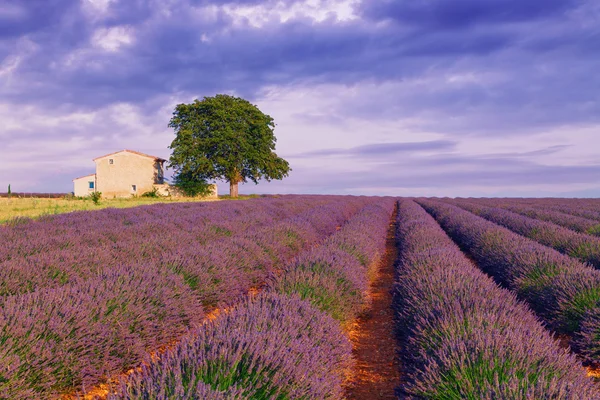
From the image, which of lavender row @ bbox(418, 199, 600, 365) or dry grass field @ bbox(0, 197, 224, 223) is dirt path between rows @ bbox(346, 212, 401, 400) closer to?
lavender row @ bbox(418, 199, 600, 365)

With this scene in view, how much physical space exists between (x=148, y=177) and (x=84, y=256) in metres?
32.0

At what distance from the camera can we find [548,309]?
4770 mm

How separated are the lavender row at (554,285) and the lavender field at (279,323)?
0.07 ft

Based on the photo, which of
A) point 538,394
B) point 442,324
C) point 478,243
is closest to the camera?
point 538,394

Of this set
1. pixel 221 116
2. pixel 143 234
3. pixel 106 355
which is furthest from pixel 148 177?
pixel 106 355

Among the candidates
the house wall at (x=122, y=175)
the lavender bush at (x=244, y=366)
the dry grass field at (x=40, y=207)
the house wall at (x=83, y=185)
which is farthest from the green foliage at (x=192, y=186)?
the lavender bush at (x=244, y=366)

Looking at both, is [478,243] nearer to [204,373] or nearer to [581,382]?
[581,382]

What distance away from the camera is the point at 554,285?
16.3 feet

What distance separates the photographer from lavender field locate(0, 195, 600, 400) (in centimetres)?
221

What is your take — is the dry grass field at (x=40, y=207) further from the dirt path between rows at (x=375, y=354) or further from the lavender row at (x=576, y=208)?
the lavender row at (x=576, y=208)

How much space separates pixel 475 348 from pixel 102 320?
267cm

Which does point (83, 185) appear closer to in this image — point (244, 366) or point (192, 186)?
point (192, 186)

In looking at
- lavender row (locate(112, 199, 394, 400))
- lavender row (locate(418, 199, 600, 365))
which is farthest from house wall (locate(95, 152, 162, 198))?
lavender row (locate(112, 199, 394, 400))

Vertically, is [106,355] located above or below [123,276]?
below
